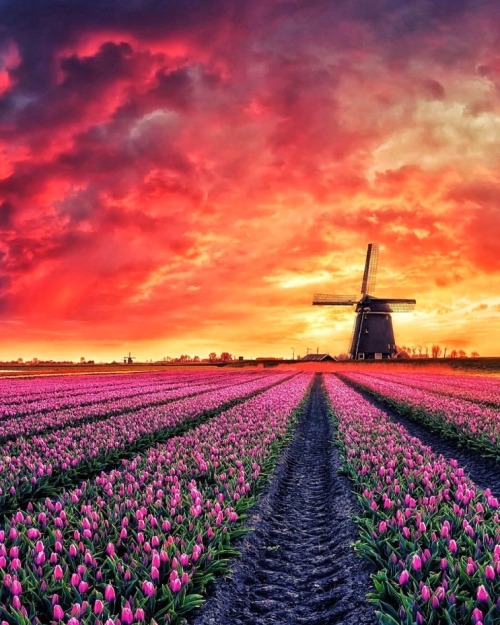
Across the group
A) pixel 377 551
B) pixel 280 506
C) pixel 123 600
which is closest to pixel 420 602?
pixel 377 551

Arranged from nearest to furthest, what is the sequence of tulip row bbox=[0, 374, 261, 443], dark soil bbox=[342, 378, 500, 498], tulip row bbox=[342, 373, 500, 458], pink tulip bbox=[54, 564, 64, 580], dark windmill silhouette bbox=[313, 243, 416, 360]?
pink tulip bbox=[54, 564, 64, 580]
dark soil bbox=[342, 378, 500, 498]
tulip row bbox=[342, 373, 500, 458]
tulip row bbox=[0, 374, 261, 443]
dark windmill silhouette bbox=[313, 243, 416, 360]

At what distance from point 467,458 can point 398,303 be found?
8930 cm

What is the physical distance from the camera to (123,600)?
4.21 meters

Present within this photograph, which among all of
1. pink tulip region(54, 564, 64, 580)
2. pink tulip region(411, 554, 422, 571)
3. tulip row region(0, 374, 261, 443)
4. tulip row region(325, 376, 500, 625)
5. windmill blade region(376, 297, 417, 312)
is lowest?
tulip row region(0, 374, 261, 443)

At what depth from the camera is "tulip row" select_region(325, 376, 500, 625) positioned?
4090mm

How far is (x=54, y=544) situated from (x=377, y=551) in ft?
12.4

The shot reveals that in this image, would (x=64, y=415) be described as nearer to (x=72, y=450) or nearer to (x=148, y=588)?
(x=72, y=450)

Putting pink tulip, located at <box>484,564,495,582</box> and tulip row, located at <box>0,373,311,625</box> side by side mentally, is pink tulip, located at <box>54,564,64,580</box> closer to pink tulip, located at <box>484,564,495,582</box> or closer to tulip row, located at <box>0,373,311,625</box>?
tulip row, located at <box>0,373,311,625</box>

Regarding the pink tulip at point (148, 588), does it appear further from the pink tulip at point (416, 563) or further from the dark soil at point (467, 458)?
the dark soil at point (467, 458)

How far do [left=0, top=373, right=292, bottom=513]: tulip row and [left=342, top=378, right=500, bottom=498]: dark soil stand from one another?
8.62 m

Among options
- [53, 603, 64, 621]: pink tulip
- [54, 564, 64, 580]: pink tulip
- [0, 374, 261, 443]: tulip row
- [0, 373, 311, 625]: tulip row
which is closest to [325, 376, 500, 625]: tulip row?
[0, 373, 311, 625]: tulip row

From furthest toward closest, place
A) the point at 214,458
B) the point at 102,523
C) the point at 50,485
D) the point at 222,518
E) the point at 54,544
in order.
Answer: the point at 214,458 → the point at 50,485 → the point at 222,518 → the point at 102,523 → the point at 54,544

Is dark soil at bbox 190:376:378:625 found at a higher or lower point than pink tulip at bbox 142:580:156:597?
lower

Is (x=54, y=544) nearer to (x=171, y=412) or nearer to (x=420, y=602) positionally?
(x=420, y=602)
